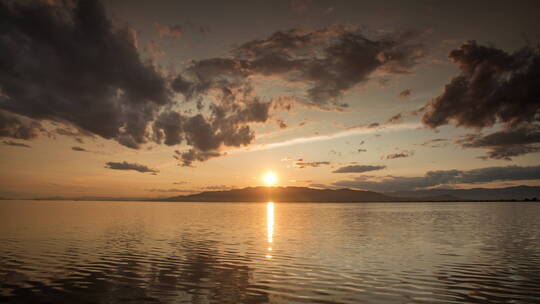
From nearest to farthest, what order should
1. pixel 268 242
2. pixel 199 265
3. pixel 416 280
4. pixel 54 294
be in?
1. pixel 54 294
2. pixel 416 280
3. pixel 199 265
4. pixel 268 242

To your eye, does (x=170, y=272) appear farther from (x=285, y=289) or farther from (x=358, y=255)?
(x=358, y=255)

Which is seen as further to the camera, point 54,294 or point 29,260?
point 29,260

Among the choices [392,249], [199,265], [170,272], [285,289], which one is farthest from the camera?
[392,249]


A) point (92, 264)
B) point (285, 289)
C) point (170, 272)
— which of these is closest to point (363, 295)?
point (285, 289)

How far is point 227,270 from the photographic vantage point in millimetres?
29406

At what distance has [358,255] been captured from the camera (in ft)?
120

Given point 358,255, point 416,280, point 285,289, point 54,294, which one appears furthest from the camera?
point 358,255

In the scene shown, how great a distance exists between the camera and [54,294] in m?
21.5

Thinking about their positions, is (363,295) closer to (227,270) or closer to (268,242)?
(227,270)

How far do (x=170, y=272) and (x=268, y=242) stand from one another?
22006 millimetres

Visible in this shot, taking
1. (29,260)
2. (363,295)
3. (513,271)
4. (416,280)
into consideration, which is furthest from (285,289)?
(29,260)

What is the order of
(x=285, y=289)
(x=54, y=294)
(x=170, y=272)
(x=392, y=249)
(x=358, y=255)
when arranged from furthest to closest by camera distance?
(x=392, y=249) < (x=358, y=255) < (x=170, y=272) < (x=285, y=289) < (x=54, y=294)

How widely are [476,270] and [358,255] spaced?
10.9 metres

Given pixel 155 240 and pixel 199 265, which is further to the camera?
pixel 155 240
